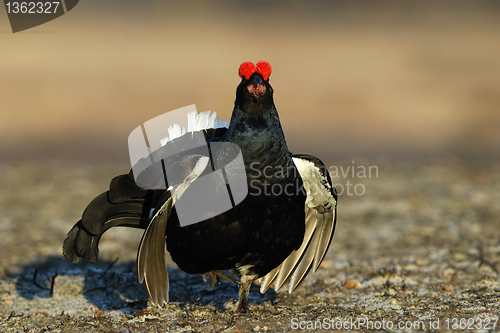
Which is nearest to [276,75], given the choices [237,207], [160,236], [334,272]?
[334,272]

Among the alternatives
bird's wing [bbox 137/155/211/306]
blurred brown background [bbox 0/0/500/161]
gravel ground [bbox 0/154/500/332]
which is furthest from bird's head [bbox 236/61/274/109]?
blurred brown background [bbox 0/0/500/161]

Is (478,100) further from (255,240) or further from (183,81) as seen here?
(255,240)

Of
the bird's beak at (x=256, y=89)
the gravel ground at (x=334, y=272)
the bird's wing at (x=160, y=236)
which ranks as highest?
the bird's beak at (x=256, y=89)

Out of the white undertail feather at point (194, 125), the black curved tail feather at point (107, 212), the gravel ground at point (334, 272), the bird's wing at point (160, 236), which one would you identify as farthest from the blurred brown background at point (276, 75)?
the bird's wing at point (160, 236)

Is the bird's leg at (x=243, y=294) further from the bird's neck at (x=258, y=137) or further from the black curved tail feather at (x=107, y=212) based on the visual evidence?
the bird's neck at (x=258, y=137)

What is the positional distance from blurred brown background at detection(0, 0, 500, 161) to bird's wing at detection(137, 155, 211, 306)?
735cm

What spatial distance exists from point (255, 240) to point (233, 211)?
0.30 metres

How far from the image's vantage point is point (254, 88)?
3715 millimetres

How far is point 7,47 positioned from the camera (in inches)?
816

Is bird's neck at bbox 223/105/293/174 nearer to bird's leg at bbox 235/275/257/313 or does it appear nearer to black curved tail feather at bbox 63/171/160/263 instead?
black curved tail feather at bbox 63/171/160/263

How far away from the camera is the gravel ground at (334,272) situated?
415 centimetres

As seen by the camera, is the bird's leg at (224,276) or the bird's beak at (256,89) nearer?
the bird's beak at (256,89)

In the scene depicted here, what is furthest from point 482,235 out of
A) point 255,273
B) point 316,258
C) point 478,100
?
point 478,100

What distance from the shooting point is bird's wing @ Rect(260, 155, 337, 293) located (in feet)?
14.1
